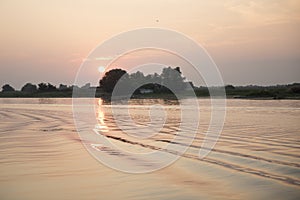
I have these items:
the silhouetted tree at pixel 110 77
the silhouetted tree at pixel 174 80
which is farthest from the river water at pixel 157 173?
the silhouetted tree at pixel 110 77

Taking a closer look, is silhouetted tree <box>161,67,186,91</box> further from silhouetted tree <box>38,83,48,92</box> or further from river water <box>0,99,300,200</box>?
river water <box>0,99,300,200</box>

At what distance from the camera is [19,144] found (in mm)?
16141

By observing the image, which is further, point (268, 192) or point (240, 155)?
point (240, 155)

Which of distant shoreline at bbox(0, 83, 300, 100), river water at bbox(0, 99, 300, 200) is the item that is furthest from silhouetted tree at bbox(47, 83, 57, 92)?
river water at bbox(0, 99, 300, 200)

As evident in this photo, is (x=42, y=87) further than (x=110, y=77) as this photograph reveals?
Yes

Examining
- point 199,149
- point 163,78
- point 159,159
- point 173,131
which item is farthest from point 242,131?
point 163,78

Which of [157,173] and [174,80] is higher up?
[174,80]

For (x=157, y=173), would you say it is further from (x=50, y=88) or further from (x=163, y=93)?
(x=50, y=88)

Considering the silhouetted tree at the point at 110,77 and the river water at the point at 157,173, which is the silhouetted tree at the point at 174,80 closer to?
the silhouetted tree at the point at 110,77

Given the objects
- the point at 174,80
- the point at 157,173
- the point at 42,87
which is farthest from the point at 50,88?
the point at 157,173

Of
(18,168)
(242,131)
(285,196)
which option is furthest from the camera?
(242,131)

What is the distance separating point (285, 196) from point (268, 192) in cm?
43

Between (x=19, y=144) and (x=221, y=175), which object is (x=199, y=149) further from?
(x=19, y=144)

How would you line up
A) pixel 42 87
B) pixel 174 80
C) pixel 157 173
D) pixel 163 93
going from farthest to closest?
pixel 42 87 → pixel 174 80 → pixel 163 93 → pixel 157 173
